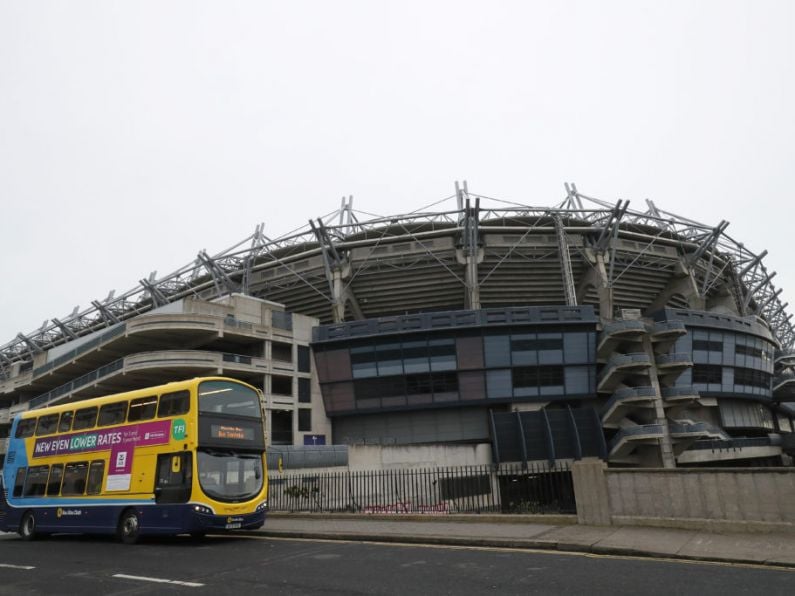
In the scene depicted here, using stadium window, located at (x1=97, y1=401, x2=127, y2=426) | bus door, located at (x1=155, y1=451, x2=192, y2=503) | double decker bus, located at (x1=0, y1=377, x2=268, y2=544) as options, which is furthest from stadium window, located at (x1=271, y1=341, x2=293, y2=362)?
bus door, located at (x1=155, y1=451, x2=192, y2=503)

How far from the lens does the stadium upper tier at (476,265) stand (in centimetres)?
4878

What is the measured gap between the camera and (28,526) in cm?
1816

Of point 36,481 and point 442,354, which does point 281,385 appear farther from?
point 36,481

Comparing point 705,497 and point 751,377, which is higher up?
point 751,377

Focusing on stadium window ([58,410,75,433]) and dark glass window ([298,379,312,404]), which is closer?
stadium window ([58,410,75,433])

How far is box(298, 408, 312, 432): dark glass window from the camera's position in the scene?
45.4 m

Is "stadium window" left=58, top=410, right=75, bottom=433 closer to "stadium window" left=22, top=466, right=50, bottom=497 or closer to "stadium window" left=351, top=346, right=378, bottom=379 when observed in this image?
"stadium window" left=22, top=466, right=50, bottom=497

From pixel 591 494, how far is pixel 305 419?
35175 mm

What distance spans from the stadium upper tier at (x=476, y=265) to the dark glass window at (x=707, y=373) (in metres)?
6.51

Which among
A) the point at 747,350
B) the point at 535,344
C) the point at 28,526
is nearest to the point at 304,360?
the point at 535,344

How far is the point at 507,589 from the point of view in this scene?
8.12 metres

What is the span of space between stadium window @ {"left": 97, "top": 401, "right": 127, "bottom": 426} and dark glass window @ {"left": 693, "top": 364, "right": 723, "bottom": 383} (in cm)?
4745

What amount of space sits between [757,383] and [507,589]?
187ft

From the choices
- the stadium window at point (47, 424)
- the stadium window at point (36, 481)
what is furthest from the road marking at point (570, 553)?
the stadium window at point (47, 424)
